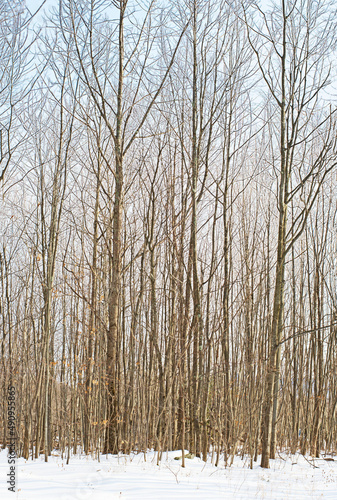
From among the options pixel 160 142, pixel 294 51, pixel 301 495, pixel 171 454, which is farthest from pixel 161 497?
pixel 294 51

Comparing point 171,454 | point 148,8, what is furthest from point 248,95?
point 171,454

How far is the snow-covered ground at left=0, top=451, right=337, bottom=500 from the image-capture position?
3.12 m

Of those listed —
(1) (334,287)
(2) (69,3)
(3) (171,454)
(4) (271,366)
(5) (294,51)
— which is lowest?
(3) (171,454)

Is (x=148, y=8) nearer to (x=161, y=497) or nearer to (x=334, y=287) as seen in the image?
(x=161, y=497)

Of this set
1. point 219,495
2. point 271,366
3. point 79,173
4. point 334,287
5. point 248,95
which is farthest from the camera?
point 334,287

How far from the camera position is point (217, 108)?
5.75 m

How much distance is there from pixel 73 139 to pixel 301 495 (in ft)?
16.5

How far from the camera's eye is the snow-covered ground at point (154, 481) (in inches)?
123

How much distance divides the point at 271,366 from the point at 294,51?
3.79 m

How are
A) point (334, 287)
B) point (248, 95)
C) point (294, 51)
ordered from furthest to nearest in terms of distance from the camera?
point (334, 287) → point (248, 95) → point (294, 51)

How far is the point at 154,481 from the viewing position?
11.7 feet

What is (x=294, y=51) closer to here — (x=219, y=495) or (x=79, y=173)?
(x=79, y=173)

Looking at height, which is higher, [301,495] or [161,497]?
[161,497]

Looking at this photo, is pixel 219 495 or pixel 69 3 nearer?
pixel 219 495
